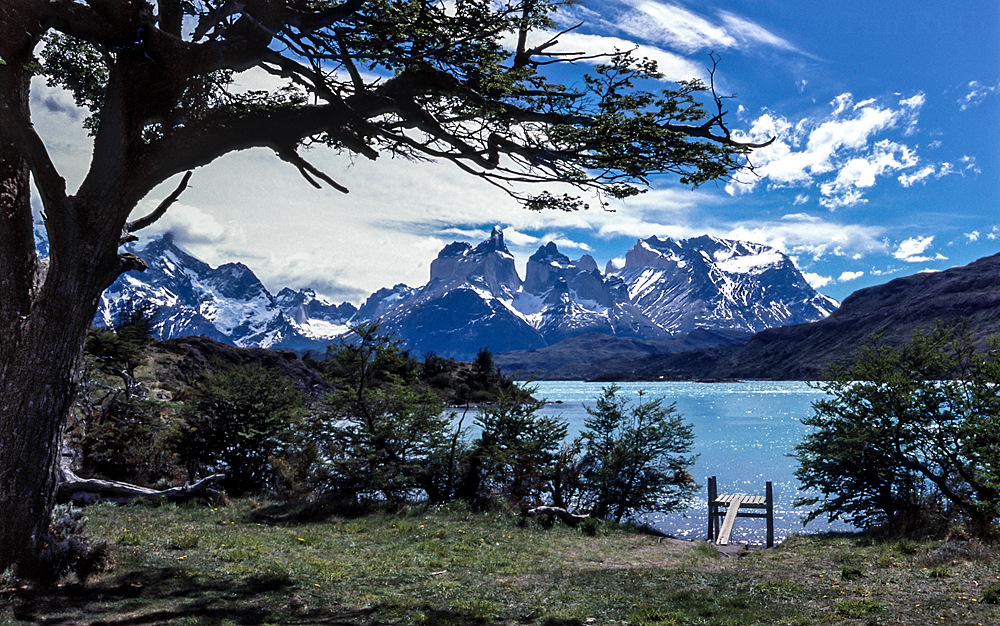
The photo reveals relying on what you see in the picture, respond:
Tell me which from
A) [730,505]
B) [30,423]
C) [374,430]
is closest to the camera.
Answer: [30,423]

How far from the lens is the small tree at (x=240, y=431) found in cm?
2039

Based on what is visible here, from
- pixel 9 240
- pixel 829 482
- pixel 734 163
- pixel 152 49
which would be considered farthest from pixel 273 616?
pixel 829 482

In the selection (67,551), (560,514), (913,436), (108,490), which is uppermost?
(913,436)

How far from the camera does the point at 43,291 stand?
7.16m

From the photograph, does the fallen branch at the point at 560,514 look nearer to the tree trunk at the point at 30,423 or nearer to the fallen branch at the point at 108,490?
the fallen branch at the point at 108,490

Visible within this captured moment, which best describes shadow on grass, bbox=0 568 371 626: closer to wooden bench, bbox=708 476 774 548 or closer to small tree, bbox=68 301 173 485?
small tree, bbox=68 301 173 485

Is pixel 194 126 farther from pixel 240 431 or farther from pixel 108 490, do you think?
pixel 240 431

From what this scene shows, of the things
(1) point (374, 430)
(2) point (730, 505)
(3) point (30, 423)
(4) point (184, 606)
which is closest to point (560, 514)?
(1) point (374, 430)

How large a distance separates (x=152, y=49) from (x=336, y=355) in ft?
46.3

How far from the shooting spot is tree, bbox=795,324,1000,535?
664 inches

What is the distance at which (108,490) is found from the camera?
11922mm

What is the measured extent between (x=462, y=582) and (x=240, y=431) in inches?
536

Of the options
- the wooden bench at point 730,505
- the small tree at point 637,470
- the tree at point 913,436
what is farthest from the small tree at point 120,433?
the tree at point 913,436

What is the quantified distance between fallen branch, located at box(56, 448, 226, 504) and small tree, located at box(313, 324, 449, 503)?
377 centimetres
